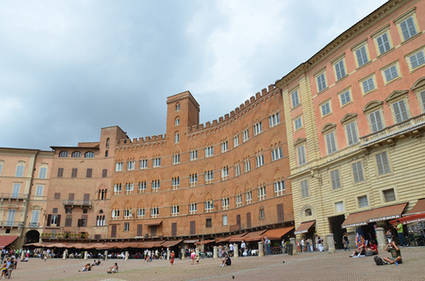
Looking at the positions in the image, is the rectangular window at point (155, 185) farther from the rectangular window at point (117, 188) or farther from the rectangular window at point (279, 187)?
the rectangular window at point (279, 187)

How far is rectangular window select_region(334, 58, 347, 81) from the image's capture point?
1297 inches

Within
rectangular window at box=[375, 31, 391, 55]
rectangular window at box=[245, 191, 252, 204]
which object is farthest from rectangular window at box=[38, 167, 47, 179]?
rectangular window at box=[375, 31, 391, 55]

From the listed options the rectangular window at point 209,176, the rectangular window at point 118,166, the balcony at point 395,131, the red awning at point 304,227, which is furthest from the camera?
the rectangular window at point 118,166

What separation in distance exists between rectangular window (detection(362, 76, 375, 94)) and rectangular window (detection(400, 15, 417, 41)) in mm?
4024

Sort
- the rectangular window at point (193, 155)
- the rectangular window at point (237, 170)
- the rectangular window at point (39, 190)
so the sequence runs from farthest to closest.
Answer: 1. the rectangular window at point (39, 190)
2. the rectangular window at point (193, 155)
3. the rectangular window at point (237, 170)

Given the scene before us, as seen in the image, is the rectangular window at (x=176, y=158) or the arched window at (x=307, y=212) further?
the rectangular window at (x=176, y=158)

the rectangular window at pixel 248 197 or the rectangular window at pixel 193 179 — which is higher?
the rectangular window at pixel 193 179

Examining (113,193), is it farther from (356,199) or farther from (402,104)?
(402,104)

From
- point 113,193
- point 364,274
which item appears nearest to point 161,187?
point 113,193

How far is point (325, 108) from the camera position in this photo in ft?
113

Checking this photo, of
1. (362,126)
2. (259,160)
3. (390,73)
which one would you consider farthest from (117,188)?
(390,73)

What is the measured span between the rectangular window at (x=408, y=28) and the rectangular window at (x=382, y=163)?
950 centimetres

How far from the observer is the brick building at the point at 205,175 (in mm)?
42094

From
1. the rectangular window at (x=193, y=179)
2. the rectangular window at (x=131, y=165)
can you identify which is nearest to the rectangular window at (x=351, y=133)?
the rectangular window at (x=193, y=179)
